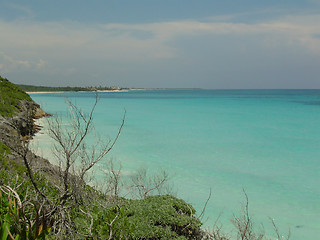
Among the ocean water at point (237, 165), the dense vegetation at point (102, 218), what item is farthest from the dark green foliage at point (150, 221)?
the ocean water at point (237, 165)

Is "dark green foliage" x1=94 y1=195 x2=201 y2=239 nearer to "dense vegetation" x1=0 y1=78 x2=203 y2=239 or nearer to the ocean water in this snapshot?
"dense vegetation" x1=0 y1=78 x2=203 y2=239

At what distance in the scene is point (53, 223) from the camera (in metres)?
4.82

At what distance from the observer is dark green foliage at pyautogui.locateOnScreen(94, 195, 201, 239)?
185 inches

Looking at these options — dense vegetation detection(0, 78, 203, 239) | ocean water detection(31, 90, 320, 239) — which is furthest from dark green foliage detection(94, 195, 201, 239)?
ocean water detection(31, 90, 320, 239)

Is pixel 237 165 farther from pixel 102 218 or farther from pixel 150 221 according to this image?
pixel 102 218

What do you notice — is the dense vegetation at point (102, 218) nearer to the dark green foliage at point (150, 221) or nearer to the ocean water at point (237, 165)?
the dark green foliage at point (150, 221)

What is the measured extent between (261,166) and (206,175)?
3.79 meters

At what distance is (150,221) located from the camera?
16.6 ft

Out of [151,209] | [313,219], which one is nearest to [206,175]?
[313,219]

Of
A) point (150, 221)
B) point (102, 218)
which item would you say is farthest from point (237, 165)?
point (102, 218)

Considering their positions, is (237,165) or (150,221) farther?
(237,165)

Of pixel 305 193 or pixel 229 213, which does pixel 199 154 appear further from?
pixel 229 213

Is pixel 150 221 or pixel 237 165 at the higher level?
pixel 150 221

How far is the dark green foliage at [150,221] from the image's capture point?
4.71m
